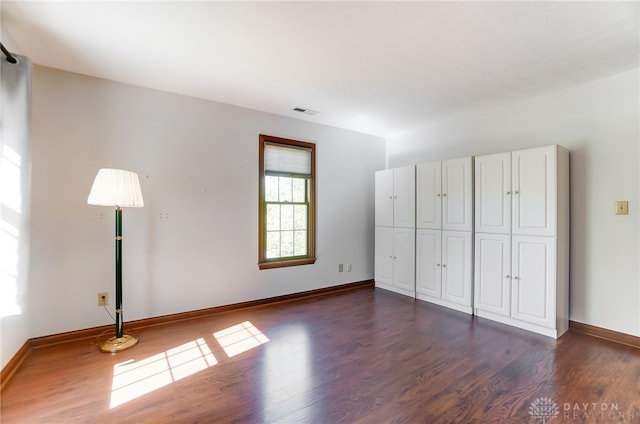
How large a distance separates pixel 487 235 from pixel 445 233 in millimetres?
508

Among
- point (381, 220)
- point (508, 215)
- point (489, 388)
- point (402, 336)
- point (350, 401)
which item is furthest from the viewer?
point (381, 220)

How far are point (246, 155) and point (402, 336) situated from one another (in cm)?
270

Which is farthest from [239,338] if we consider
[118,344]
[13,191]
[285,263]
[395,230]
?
[395,230]

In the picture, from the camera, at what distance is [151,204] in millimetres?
3094

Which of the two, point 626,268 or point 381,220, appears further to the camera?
point 381,220

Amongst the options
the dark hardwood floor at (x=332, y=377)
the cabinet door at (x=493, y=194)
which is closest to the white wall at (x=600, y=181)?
the dark hardwood floor at (x=332, y=377)

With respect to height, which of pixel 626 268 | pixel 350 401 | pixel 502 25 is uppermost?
pixel 502 25

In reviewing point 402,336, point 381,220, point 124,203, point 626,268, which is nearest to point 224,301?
point 124,203

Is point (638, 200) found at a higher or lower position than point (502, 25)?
lower

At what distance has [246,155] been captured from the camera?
145 inches

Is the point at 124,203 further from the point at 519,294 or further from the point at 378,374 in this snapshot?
the point at 519,294

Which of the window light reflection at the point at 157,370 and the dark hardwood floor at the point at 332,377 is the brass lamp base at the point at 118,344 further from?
the window light reflection at the point at 157,370

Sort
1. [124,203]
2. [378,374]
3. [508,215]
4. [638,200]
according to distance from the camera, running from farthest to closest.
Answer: [508,215], [638,200], [124,203], [378,374]

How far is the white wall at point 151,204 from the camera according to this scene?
2646mm
